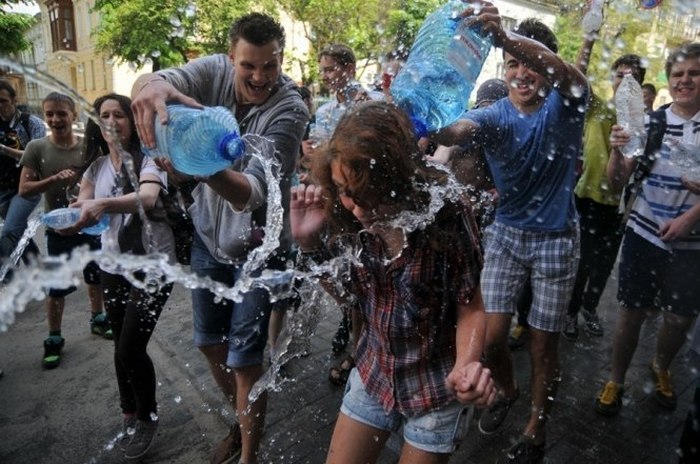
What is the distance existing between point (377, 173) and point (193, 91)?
4.08ft

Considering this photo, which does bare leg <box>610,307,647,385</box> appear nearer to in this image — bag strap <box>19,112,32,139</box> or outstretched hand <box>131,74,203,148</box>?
outstretched hand <box>131,74,203,148</box>

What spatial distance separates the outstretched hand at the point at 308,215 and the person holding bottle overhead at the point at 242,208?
13.3 inches

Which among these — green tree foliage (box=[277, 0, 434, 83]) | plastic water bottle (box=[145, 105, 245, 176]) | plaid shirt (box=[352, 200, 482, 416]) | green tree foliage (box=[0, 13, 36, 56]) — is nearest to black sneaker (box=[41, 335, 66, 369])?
plastic water bottle (box=[145, 105, 245, 176])

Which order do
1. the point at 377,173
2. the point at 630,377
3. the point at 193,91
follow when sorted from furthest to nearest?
the point at 630,377, the point at 193,91, the point at 377,173

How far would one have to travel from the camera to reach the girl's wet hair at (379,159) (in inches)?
63.6

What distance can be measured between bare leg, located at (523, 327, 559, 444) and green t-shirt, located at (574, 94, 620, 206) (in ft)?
6.19

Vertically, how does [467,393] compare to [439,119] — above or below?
below

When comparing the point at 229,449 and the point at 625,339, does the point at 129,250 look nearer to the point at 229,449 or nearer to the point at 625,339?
the point at 229,449

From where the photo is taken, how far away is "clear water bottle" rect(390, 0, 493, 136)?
2.64 m

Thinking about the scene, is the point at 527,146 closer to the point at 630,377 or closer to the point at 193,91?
the point at 193,91

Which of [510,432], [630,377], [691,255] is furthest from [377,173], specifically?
[630,377]

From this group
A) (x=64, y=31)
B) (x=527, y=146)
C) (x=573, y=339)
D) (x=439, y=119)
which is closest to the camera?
(x=527, y=146)

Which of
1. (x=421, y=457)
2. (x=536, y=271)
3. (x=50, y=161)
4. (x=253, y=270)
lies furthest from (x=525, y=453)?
(x=50, y=161)

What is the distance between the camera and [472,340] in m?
1.69
